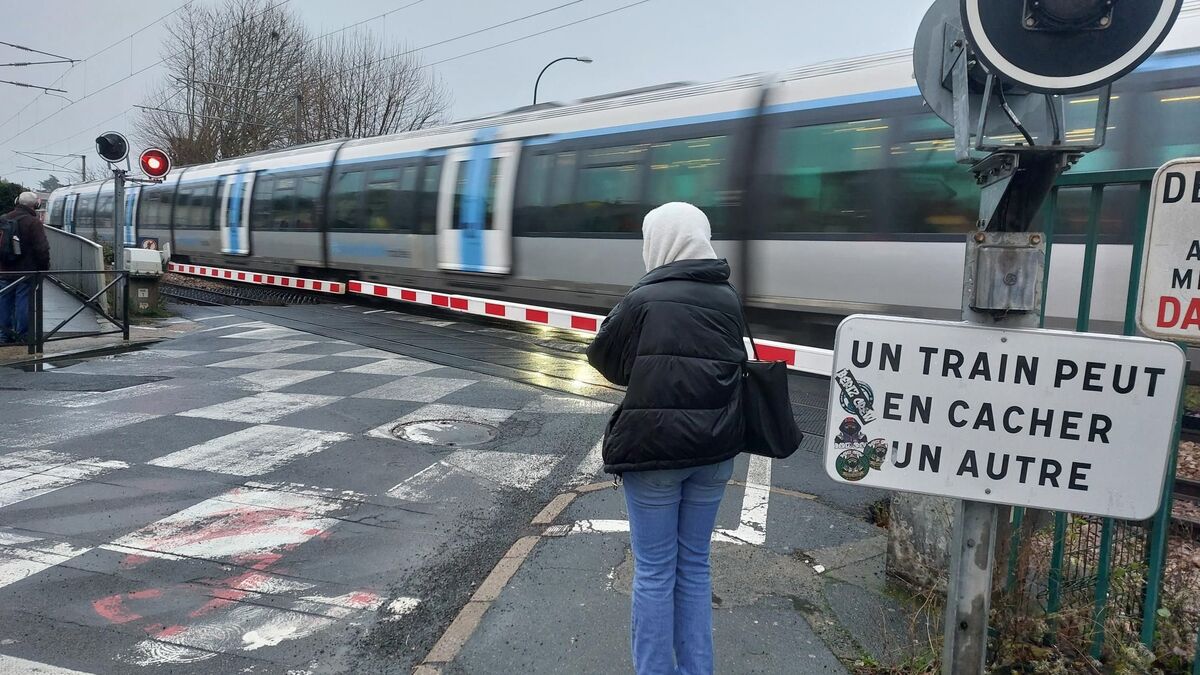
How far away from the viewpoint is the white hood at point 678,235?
2.68 meters

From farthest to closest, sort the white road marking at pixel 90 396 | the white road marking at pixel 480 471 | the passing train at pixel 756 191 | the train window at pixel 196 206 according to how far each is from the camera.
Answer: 1. the train window at pixel 196 206
2. the white road marking at pixel 90 396
3. the passing train at pixel 756 191
4. the white road marking at pixel 480 471

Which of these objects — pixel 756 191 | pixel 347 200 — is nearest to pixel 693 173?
pixel 756 191

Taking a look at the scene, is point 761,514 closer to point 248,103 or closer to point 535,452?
point 535,452

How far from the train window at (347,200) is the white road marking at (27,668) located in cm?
1332

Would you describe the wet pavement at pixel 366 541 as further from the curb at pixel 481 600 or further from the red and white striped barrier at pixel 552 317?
the red and white striped barrier at pixel 552 317

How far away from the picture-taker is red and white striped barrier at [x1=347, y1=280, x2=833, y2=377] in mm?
7195

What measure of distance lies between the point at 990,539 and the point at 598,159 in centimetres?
928

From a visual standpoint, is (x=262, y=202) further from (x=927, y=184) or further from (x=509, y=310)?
(x=927, y=184)

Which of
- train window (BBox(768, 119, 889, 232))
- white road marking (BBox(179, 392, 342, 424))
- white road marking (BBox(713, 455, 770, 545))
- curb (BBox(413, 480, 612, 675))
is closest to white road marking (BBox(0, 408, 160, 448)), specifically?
white road marking (BBox(179, 392, 342, 424))

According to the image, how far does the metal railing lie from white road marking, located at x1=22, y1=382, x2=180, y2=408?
2.50 meters

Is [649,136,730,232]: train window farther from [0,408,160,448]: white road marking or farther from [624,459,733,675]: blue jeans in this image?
[624,459,733,675]: blue jeans

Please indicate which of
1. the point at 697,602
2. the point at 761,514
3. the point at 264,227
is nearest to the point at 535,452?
the point at 761,514

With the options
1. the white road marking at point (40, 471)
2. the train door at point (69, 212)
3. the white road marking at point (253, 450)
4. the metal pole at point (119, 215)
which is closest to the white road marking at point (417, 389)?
the white road marking at point (253, 450)

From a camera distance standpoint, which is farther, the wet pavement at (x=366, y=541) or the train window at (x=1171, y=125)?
the train window at (x=1171, y=125)
